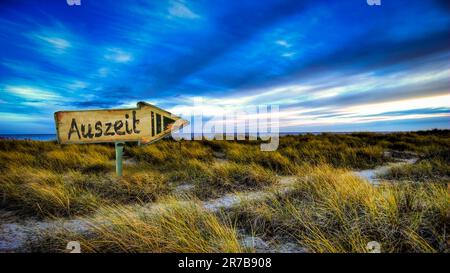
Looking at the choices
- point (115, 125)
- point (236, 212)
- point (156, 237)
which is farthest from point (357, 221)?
point (115, 125)

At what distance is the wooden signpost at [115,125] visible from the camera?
3705 millimetres

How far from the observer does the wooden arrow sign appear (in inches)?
146

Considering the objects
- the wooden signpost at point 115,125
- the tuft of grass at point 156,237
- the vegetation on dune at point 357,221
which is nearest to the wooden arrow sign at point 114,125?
the wooden signpost at point 115,125

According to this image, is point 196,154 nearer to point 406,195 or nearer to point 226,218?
point 226,218

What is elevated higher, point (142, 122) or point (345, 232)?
point (142, 122)

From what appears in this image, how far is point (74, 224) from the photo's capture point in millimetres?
2844

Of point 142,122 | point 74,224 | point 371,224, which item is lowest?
point 74,224

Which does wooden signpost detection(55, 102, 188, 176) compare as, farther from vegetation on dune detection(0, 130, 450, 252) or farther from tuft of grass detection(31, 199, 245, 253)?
tuft of grass detection(31, 199, 245, 253)

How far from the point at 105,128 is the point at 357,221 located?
3372 millimetres

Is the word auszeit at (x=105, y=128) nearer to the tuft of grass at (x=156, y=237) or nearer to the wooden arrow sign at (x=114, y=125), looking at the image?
the wooden arrow sign at (x=114, y=125)

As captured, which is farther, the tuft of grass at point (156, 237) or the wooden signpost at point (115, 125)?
the wooden signpost at point (115, 125)

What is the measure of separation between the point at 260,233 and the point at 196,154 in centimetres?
551
